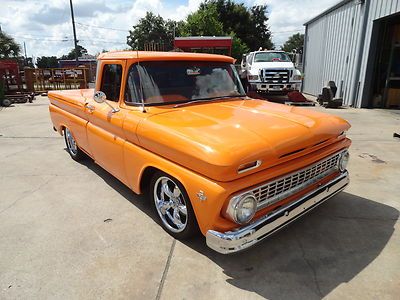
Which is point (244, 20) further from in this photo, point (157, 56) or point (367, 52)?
point (157, 56)

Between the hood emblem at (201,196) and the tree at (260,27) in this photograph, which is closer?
the hood emblem at (201,196)

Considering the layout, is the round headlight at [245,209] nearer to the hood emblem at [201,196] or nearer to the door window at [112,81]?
the hood emblem at [201,196]

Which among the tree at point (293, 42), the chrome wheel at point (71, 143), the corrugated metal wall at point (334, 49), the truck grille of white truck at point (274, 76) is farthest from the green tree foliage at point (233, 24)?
the tree at point (293, 42)

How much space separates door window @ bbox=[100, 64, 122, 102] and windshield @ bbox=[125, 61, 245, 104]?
0.24 m

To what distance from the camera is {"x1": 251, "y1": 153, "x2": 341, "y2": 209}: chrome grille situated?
8.55ft

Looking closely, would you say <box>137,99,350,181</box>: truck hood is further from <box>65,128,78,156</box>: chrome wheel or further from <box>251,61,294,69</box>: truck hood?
<box>251,61,294,69</box>: truck hood

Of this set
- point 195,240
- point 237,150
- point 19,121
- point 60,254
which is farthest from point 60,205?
point 19,121

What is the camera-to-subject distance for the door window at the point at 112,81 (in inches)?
146

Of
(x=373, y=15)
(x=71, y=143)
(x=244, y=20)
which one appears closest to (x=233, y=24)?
(x=244, y=20)

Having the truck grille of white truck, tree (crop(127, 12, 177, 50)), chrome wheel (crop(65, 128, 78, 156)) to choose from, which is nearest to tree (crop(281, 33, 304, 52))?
tree (crop(127, 12, 177, 50))

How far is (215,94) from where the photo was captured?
395cm

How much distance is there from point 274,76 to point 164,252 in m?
10.6

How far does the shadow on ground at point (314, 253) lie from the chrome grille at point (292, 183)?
552 millimetres

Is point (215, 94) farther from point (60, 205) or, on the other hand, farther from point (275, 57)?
point (275, 57)
